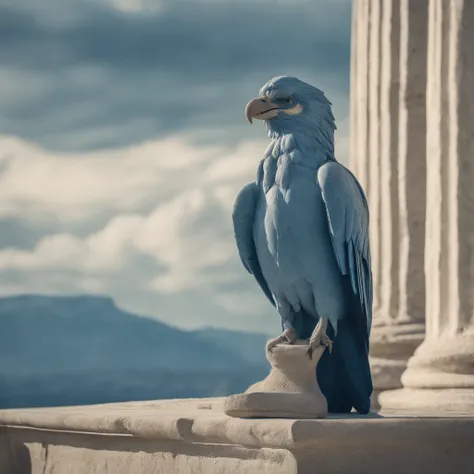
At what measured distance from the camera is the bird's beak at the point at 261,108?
9445mm

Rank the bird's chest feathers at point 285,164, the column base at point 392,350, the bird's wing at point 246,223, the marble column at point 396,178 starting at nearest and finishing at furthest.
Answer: the bird's chest feathers at point 285,164
the bird's wing at point 246,223
the column base at point 392,350
the marble column at point 396,178

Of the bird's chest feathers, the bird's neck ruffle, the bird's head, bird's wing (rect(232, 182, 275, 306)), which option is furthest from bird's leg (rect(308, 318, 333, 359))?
the bird's head

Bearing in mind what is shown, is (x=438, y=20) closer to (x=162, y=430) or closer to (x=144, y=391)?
(x=162, y=430)

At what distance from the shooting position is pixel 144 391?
4388 cm

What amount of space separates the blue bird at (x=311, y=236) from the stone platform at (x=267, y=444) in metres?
0.65

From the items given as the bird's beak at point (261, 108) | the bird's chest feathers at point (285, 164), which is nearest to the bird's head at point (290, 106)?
the bird's beak at point (261, 108)

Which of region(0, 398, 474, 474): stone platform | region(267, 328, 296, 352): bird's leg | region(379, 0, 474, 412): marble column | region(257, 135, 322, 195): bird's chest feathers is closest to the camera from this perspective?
region(0, 398, 474, 474): stone platform

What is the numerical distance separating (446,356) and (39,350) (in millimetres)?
37138

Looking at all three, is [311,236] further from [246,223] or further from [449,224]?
[449,224]

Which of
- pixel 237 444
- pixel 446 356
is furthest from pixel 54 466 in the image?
pixel 446 356

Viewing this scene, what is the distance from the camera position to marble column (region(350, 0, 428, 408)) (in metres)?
13.5

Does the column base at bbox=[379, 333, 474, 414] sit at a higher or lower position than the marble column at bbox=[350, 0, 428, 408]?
lower

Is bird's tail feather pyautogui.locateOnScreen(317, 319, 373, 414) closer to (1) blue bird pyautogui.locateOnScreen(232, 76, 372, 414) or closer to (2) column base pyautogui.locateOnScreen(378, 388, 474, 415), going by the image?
(1) blue bird pyautogui.locateOnScreen(232, 76, 372, 414)

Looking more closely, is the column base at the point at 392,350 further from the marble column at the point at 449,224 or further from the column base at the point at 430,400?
the marble column at the point at 449,224
